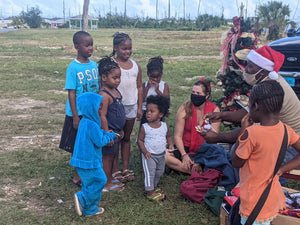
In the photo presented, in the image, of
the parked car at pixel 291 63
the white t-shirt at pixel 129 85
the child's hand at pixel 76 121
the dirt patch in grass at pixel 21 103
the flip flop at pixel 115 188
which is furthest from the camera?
the dirt patch in grass at pixel 21 103

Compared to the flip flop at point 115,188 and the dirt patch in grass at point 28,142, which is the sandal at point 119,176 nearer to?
the flip flop at point 115,188

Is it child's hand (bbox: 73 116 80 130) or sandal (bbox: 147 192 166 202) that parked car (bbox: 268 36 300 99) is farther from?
child's hand (bbox: 73 116 80 130)

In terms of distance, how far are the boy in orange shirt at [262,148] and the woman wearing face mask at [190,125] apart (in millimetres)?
2123

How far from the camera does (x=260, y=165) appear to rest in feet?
8.57

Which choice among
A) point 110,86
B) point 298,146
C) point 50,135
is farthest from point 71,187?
point 298,146

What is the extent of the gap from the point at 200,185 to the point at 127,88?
1.53 metres

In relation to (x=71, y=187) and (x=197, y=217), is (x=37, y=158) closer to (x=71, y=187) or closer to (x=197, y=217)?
(x=71, y=187)

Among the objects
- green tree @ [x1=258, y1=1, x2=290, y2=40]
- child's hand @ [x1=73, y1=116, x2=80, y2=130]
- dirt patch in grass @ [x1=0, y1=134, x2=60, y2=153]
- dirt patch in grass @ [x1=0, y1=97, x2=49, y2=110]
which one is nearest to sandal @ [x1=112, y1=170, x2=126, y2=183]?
child's hand @ [x1=73, y1=116, x2=80, y2=130]

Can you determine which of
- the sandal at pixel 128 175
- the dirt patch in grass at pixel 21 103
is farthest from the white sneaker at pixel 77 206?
the dirt patch in grass at pixel 21 103

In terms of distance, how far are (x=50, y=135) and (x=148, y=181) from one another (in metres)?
3.13

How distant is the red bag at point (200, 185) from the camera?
4273 millimetres

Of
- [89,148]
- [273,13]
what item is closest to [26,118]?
[89,148]

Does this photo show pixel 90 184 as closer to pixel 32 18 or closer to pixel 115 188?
pixel 115 188

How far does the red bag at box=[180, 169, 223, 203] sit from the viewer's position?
4.27m
